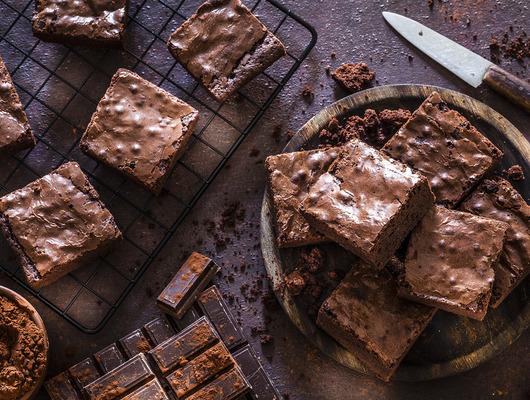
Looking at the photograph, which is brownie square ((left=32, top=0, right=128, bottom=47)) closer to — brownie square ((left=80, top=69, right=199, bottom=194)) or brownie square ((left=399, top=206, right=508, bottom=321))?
brownie square ((left=80, top=69, right=199, bottom=194))

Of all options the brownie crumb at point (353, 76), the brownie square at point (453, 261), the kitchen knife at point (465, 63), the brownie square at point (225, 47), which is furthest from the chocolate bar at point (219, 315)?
the kitchen knife at point (465, 63)

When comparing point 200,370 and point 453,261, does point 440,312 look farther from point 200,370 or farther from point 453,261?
point 200,370

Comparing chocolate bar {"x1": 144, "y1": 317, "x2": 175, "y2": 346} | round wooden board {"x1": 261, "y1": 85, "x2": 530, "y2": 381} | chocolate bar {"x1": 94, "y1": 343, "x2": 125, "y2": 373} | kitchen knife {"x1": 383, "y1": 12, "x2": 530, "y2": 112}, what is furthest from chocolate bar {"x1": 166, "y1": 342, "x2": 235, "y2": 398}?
kitchen knife {"x1": 383, "y1": 12, "x2": 530, "y2": 112}

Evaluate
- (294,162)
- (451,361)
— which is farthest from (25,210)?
(451,361)

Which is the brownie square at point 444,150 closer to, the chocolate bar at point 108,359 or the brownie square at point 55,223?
the brownie square at point 55,223

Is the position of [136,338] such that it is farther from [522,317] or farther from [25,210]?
[522,317]

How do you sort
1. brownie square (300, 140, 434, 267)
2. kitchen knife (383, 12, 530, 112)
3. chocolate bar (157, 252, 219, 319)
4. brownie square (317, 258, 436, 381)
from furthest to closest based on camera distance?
kitchen knife (383, 12, 530, 112) → chocolate bar (157, 252, 219, 319) → brownie square (317, 258, 436, 381) → brownie square (300, 140, 434, 267)
